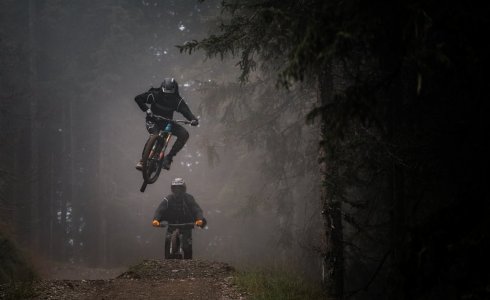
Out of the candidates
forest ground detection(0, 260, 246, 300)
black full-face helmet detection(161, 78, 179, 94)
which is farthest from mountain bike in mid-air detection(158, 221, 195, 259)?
black full-face helmet detection(161, 78, 179, 94)

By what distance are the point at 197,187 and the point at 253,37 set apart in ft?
79.7

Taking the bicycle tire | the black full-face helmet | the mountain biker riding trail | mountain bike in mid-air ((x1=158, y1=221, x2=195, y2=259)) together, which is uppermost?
the black full-face helmet

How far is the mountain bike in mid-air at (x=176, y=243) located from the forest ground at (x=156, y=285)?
1752 mm

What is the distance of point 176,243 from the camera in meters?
11.5

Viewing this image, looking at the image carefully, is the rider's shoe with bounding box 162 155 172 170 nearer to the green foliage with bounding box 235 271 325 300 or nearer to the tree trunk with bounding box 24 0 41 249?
the green foliage with bounding box 235 271 325 300

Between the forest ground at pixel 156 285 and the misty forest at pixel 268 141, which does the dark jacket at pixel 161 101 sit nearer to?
the misty forest at pixel 268 141

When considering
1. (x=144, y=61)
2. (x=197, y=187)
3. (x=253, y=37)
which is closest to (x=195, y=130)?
(x=197, y=187)

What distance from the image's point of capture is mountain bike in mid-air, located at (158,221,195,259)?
37.6 ft

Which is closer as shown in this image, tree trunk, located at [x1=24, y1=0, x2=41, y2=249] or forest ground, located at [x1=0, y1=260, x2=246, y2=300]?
forest ground, located at [x1=0, y1=260, x2=246, y2=300]

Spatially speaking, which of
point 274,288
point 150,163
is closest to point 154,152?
point 150,163

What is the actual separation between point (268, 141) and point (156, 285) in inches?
324

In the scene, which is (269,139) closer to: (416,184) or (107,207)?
(416,184)

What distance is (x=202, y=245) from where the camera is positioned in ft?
88.0

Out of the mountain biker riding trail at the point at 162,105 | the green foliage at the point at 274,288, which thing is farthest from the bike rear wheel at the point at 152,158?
the green foliage at the point at 274,288
